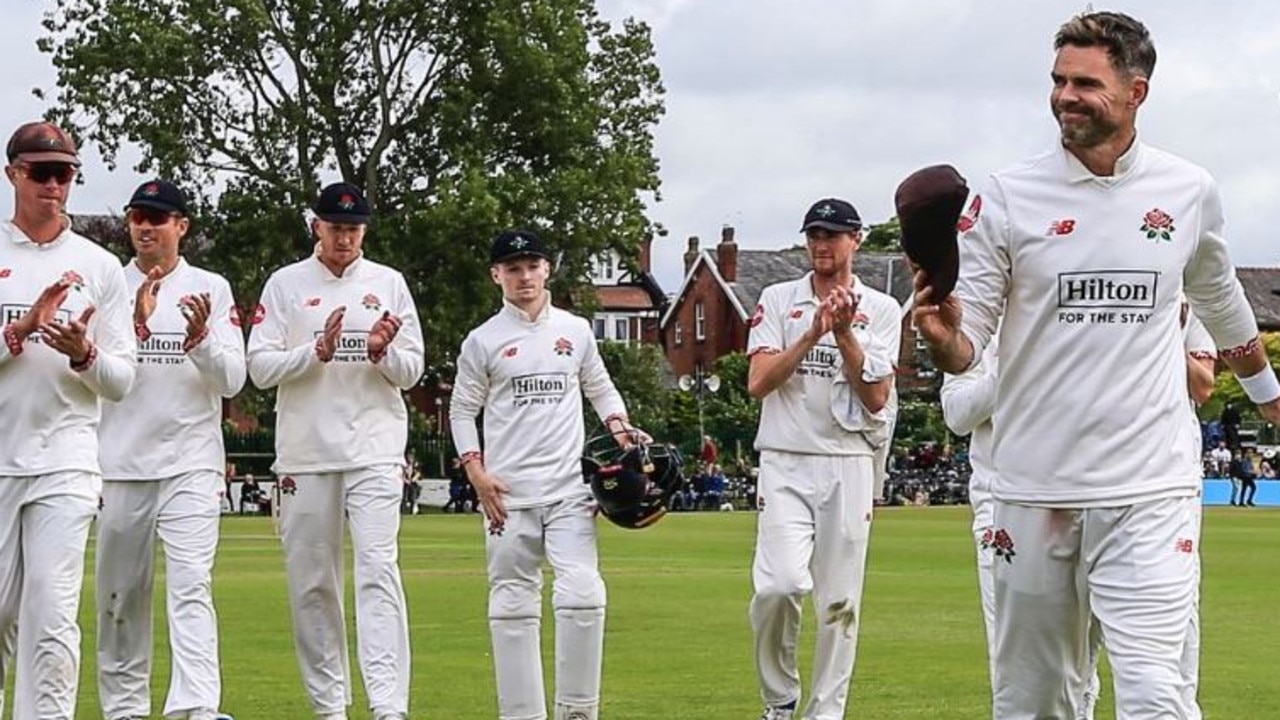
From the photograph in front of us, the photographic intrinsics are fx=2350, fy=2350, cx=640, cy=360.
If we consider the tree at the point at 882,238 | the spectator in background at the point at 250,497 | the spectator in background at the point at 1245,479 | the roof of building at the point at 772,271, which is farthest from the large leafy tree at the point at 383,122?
the tree at the point at 882,238

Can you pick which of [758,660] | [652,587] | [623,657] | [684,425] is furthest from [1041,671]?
[684,425]

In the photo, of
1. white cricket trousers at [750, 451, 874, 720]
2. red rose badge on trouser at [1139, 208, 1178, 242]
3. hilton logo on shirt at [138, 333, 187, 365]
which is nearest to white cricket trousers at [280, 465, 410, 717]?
hilton logo on shirt at [138, 333, 187, 365]

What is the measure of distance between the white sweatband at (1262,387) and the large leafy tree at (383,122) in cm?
4762

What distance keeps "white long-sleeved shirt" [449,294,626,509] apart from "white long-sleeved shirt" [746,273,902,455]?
0.89m

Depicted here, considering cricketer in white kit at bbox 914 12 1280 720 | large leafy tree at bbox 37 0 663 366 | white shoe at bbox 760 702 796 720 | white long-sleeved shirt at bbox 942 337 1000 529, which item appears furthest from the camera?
large leafy tree at bbox 37 0 663 366

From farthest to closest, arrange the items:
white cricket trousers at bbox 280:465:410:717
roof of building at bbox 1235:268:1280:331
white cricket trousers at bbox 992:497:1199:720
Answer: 1. roof of building at bbox 1235:268:1280:331
2. white cricket trousers at bbox 280:465:410:717
3. white cricket trousers at bbox 992:497:1199:720

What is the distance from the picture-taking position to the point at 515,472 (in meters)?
12.0

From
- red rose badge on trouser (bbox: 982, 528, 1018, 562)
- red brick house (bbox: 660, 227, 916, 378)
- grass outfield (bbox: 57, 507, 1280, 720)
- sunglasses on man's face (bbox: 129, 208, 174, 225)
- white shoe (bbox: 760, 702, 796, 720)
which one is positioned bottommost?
grass outfield (bbox: 57, 507, 1280, 720)

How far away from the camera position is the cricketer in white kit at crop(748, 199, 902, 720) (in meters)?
11.9

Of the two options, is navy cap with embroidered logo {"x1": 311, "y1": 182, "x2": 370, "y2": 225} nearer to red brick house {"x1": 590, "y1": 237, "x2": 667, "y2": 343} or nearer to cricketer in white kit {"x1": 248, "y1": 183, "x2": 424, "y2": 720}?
cricketer in white kit {"x1": 248, "y1": 183, "x2": 424, "y2": 720}

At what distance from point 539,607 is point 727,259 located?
96029 mm

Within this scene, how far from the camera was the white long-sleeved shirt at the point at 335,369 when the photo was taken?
12086mm

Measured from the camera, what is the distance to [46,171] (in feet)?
32.4

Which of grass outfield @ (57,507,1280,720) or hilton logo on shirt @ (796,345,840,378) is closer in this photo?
hilton logo on shirt @ (796,345,840,378)
